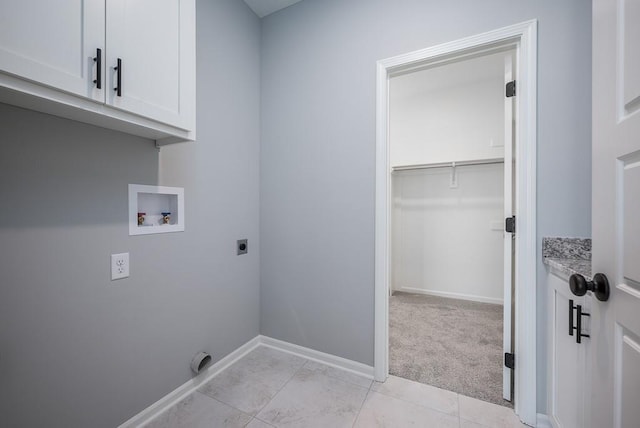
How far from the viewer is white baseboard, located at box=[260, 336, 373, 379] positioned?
1.82 meters

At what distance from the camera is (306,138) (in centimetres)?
200

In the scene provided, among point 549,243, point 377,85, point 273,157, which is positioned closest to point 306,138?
point 273,157

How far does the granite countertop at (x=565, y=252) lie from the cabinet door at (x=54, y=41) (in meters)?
2.09

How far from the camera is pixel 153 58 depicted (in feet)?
3.71

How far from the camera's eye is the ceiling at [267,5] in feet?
6.67

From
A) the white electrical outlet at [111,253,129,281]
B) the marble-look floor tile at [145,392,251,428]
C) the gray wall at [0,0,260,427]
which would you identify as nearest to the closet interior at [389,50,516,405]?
the marble-look floor tile at [145,392,251,428]

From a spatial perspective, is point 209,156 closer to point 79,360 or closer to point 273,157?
point 273,157

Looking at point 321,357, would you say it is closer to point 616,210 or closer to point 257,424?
point 257,424

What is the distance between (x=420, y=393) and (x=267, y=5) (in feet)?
10.2

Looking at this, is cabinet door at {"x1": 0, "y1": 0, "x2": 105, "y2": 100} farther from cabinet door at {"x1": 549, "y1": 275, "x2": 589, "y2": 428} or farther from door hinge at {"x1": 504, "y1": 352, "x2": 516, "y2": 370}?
door hinge at {"x1": 504, "y1": 352, "x2": 516, "y2": 370}

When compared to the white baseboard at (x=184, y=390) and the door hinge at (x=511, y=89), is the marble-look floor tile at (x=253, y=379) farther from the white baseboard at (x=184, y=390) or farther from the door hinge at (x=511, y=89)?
the door hinge at (x=511, y=89)

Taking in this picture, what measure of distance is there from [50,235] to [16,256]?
0.40 feet

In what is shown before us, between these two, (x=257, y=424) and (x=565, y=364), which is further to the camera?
(x=257, y=424)

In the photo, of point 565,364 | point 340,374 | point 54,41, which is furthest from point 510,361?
point 54,41
